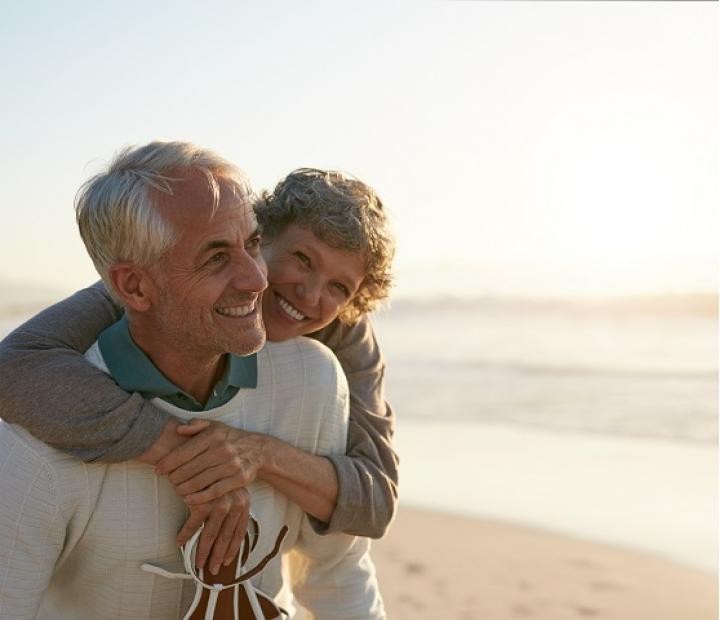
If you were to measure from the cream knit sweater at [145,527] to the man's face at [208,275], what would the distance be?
0.61ft

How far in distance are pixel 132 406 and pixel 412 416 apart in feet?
25.9

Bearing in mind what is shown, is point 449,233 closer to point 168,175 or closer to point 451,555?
point 451,555

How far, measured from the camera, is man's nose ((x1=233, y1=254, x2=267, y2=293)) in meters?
2.11

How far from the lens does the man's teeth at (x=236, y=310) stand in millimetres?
2119

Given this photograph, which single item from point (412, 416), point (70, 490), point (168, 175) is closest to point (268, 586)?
point (70, 490)

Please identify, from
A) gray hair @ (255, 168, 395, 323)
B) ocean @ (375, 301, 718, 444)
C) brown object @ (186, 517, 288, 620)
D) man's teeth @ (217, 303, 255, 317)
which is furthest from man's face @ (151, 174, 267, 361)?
ocean @ (375, 301, 718, 444)

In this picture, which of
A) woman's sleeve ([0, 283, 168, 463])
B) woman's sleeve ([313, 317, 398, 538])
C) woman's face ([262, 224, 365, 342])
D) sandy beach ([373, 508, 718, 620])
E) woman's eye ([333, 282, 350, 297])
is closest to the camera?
woman's sleeve ([0, 283, 168, 463])

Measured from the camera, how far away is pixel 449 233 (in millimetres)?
24781

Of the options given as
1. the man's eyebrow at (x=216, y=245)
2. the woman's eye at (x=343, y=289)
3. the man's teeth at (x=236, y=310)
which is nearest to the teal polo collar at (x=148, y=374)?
Answer: the man's teeth at (x=236, y=310)

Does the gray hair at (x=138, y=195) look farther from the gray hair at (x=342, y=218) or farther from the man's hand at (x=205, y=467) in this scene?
the gray hair at (x=342, y=218)

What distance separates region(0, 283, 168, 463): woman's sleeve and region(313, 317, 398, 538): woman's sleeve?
1.55ft

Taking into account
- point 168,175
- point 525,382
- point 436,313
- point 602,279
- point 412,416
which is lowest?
point 168,175

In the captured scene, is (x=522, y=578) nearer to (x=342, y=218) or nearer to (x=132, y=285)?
(x=342, y=218)

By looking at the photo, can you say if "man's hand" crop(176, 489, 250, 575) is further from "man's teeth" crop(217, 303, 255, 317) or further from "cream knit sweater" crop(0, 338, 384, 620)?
"man's teeth" crop(217, 303, 255, 317)
